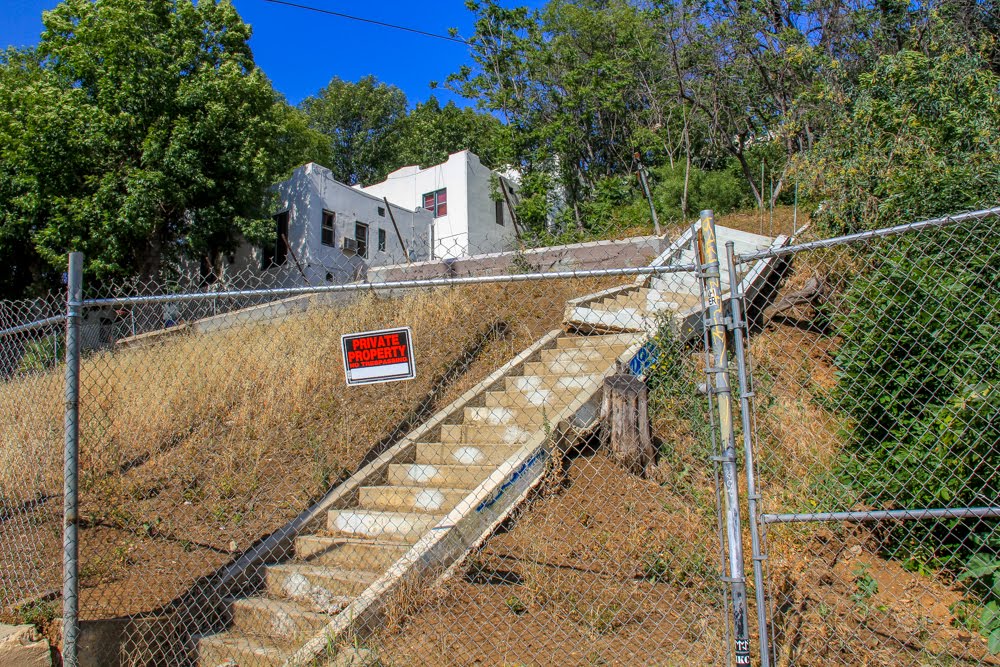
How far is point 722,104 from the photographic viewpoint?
18.2 m

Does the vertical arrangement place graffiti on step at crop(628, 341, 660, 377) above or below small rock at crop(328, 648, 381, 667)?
above

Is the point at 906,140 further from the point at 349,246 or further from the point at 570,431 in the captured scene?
the point at 349,246

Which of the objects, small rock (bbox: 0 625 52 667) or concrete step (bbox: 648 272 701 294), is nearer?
small rock (bbox: 0 625 52 667)

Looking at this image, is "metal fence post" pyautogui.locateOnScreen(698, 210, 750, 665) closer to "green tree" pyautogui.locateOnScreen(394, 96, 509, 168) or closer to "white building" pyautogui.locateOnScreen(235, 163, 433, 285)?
"white building" pyautogui.locateOnScreen(235, 163, 433, 285)

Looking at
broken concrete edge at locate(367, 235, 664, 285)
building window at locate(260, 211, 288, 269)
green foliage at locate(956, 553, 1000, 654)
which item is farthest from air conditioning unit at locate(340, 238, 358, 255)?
green foliage at locate(956, 553, 1000, 654)

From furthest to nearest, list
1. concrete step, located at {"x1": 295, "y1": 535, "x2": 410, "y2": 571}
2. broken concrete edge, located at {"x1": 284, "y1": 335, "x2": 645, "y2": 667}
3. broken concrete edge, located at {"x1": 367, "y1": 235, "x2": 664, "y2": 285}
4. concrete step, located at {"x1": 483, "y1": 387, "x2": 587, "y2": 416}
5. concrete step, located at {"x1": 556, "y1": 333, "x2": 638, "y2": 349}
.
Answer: broken concrete edge, located at {"x1": 367, "y1": 235, "x2": 664, "y2": 285} < concrete step, located at {"x1": 556, "y1": 333, "x2": 638, "y2": 349} < concrete step, located at {"x1": 483, "y1": 387, "x2": 587, "y2": 416} < concrete step, located at {"x1": 295, "y1": 535, "x2": 410, "y2": 571} < broken concrete edge, located at {"x1": 284, "y1": 335, "x2": 645, "y2": 667}

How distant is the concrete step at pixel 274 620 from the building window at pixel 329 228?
17769 millimetres

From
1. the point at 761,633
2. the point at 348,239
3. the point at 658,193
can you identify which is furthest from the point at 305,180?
the point at 761,633

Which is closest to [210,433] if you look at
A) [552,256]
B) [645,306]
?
[645,306]

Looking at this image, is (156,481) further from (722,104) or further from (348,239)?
(722,104)

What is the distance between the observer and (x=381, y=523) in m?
5.07

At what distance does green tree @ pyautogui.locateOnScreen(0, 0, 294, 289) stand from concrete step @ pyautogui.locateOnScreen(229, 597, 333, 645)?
14.9 meters

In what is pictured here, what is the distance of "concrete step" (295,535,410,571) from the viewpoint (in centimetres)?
461

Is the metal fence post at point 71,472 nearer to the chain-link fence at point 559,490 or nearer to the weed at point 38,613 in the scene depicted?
the chain-link fence at point 559,490
